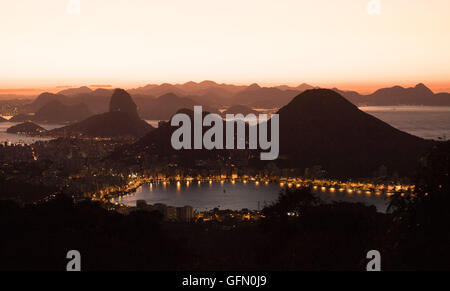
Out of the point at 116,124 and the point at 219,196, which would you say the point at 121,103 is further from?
the point at 219,196

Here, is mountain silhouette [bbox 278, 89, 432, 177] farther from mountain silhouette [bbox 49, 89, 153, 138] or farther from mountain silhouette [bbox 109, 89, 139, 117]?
mountain silhouette [bbox 109, 89, 139, 117]

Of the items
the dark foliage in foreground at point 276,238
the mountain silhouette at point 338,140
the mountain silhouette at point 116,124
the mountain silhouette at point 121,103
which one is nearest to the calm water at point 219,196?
the mountain silhouette at point 338,140

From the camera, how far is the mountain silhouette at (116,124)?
176 meters

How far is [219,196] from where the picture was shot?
6950 cm

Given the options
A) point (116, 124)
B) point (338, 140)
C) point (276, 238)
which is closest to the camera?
point (276, 238)

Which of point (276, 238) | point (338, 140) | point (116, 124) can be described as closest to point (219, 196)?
point (338, 140)

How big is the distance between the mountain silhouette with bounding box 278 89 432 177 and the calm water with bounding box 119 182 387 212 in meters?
14.4

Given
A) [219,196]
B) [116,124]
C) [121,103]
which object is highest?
[121,103]

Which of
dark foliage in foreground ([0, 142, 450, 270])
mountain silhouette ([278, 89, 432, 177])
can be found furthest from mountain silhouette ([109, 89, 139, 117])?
dark foliage in foreground ([0, 142, 450, 270])

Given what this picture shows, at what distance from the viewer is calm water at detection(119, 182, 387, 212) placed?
6238 cm

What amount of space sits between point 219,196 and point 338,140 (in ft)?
133

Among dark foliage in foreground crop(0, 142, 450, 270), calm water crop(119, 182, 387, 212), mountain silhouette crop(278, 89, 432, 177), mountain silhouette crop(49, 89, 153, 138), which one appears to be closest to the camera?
dark foliage in foreground crop(0, 142, 450, 270)
